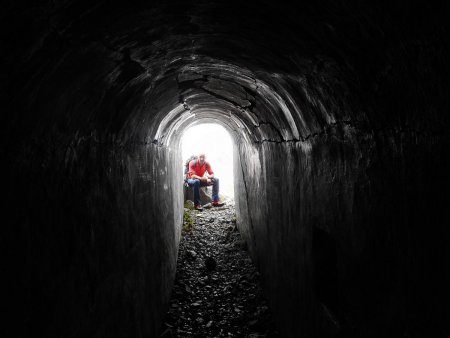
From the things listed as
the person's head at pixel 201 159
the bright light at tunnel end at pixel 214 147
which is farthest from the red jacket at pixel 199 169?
the bright light at tunnel end at pixel 214 147

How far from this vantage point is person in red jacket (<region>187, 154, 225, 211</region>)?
621 inches

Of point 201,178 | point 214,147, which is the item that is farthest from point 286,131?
point 214,147

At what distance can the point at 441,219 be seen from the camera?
4.47ft

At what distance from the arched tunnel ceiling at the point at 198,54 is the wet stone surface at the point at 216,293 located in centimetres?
374

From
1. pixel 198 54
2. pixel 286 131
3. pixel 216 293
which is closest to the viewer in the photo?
pixel 198 54

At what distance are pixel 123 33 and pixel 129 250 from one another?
236 cm

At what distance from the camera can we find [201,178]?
52.9 feet

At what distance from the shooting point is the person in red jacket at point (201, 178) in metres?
15.8

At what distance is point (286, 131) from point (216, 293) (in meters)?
4.48

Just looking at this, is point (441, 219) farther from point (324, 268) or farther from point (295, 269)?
point (295, 269)

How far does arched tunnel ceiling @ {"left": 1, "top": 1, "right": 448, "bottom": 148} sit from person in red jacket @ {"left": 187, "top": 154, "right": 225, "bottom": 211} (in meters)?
12.0

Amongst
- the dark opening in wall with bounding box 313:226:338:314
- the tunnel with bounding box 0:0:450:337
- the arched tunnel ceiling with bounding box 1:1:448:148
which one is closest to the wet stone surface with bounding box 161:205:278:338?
the tunnel with bounding box 0:0:450:337

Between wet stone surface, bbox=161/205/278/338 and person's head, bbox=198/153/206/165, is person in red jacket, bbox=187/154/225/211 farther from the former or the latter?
wet stone surface, bbox=161/205/278/338

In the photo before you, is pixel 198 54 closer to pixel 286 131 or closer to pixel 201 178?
pixel 286 131
